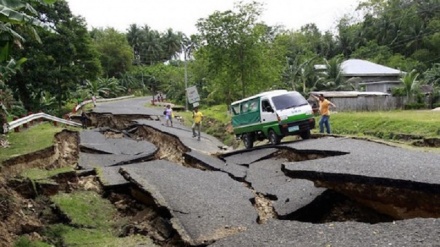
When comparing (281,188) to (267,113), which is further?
(267,113)

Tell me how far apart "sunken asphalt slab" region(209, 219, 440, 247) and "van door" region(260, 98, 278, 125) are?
28.5 ft

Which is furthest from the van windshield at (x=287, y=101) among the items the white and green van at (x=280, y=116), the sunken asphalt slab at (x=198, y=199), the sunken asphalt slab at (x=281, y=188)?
the sunken asphalt slab at (x=198, y=199)

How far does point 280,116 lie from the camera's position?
14.2m

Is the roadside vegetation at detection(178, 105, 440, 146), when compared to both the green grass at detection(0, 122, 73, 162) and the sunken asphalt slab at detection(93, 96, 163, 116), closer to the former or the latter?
the green grass at detection(0, 122, 73, 162)

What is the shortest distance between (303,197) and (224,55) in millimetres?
17887

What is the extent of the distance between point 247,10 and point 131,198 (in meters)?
18.0

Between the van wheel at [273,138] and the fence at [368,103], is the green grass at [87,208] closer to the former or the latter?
the van wheel at [273,138]

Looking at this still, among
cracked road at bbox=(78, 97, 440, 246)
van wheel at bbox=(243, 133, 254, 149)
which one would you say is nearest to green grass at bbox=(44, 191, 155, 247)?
cracked road at bbox=(78, 97, 440, 246)

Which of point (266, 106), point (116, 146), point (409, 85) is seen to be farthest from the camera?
point (409, 85)

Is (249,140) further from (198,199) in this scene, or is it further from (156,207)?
(156,207)

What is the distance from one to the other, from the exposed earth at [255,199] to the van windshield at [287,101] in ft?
8.96

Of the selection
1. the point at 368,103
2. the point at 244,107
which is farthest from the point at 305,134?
the point at 368,103

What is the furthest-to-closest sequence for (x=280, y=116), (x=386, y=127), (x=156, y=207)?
(x=386, y=127)
(x=280, y=116)
(x=156, y=207)

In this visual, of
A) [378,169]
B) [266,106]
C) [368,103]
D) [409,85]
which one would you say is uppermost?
[266,106]
